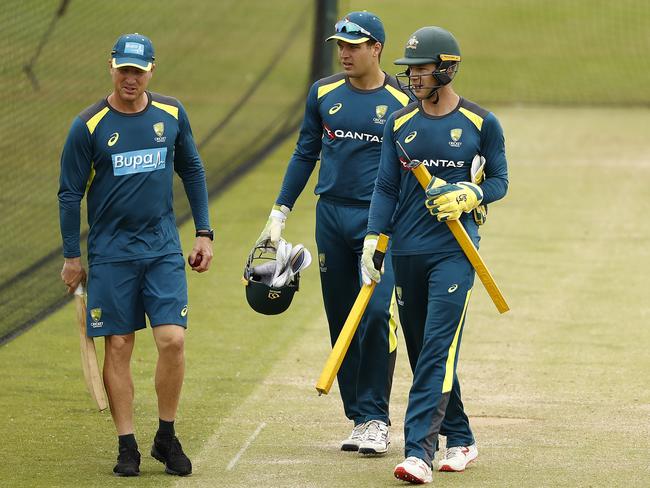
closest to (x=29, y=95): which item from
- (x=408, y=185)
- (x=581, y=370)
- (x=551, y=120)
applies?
(x=551, y=120)

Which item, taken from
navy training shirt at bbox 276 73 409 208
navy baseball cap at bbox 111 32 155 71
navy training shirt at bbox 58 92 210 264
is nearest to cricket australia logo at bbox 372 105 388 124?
navy training shirt at bbox 276 73 409 208

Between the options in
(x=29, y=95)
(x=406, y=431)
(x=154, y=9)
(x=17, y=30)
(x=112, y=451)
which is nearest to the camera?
(x=406, y=431)

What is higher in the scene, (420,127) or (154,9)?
(420,127)

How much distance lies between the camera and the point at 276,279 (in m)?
6.80

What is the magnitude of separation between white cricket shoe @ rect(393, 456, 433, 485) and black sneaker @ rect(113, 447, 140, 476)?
1228 mm

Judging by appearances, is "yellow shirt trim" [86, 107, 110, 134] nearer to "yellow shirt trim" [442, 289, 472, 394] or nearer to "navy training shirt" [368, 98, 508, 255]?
"navy training shirt" [368, 98, 508, 255]

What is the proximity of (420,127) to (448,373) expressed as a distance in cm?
113

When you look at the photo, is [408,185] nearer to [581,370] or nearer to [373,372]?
[373,372]

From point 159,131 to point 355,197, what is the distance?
1.13 m

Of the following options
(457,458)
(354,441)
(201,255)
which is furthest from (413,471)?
(201,255)

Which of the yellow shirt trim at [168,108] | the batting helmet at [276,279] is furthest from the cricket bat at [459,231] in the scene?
the yellow shirt trim at [168,108]

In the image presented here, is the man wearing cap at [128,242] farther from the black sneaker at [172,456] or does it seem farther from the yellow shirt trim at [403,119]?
the yellow shirt trim at [403,119]

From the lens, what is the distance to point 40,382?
8227 mm

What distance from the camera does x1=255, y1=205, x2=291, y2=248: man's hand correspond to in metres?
6.96
